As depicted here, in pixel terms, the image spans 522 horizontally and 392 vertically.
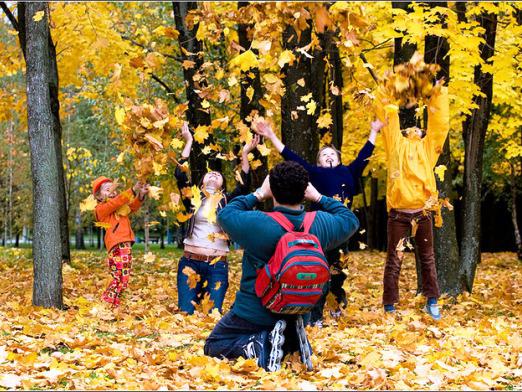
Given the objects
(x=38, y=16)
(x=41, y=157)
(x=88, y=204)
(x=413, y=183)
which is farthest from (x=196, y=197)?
(x=38, y=16)

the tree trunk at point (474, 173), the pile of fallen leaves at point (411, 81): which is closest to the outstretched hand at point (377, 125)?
the pile of fallen leaves at point (411, 81)

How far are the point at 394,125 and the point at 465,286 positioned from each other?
3.61 metres

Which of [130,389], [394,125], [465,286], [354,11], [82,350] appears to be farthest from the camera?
[465,286]

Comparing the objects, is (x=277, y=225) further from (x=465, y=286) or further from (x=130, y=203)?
(x=465, y=286)

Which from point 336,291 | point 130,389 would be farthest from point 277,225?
point 336,291

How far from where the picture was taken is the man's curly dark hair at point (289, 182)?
458cm

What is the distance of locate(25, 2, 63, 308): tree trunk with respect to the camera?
304 inches

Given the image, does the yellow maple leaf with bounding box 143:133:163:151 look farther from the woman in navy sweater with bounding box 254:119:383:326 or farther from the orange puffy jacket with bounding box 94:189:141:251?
the woman in navy sweater with bounding box 254:119:383:326

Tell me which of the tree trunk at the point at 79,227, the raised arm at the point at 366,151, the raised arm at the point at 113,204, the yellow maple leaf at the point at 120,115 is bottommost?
the tree trunk at the point at 79,227

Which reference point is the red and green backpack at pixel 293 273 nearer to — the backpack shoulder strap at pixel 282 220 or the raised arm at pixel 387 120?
the backpack shoulder strap at pixel 282 220

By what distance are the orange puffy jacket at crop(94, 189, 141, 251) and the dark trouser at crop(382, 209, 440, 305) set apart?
301cm

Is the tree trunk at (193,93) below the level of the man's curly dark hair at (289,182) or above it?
above

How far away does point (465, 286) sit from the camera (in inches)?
383

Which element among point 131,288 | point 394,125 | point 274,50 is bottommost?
point 131,288
